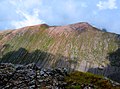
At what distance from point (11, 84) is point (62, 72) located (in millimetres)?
4333

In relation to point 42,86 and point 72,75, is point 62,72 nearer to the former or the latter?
point 72,75

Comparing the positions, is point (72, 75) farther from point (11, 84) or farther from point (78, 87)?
point (11, 84)

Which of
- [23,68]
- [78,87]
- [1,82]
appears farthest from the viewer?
[23,68]

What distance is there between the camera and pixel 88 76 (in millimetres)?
24406

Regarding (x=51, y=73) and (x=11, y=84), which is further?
(x=51, y=73)

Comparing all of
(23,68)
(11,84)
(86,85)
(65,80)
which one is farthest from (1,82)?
(86,85)

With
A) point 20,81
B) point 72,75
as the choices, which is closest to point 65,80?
point 72,75

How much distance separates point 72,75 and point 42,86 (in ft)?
11.8

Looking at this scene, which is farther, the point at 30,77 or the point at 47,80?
the point at 30,77

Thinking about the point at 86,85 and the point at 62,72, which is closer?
the point at 86,85

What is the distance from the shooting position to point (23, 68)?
25.9 meters

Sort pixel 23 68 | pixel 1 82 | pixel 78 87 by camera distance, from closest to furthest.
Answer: pixel 78 87
pixel 1 82
pixel 23 68

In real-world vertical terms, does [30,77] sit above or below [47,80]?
above

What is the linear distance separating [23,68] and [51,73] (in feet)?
9.02
